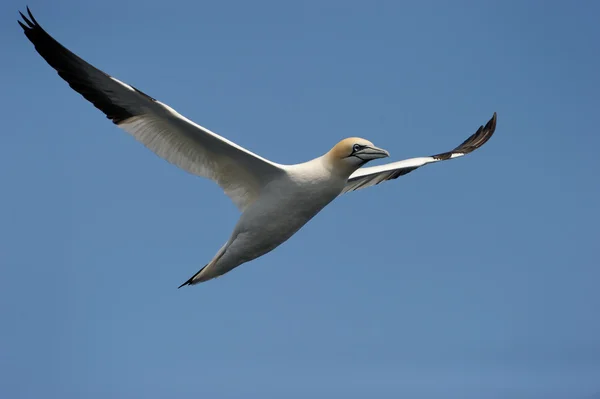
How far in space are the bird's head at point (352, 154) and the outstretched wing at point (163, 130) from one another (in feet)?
2.80

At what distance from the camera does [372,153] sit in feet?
39.1

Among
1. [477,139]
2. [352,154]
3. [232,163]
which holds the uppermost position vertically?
→ [477,139]

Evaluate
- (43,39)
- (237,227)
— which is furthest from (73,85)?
(237,227)

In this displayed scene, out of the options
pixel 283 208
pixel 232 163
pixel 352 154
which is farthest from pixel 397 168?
pixel 232 163

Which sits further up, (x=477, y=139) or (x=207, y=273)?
(x=477, y=139)

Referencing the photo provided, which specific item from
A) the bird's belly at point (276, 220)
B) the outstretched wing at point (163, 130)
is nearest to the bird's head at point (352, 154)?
the bird's belly at point (276, 220)

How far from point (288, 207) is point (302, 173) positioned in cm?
55

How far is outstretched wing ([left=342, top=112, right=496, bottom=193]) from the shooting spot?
48.5 feet

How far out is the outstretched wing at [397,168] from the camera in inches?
582

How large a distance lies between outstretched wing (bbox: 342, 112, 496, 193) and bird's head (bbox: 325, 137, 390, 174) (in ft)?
8.33

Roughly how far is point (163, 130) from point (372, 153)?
3.22 metres

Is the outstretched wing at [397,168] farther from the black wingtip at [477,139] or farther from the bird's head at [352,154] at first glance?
the bird's head at [352,154]

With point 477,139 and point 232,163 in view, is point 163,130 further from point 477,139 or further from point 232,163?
point 477,139

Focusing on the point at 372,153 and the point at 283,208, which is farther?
the point at 283,208
